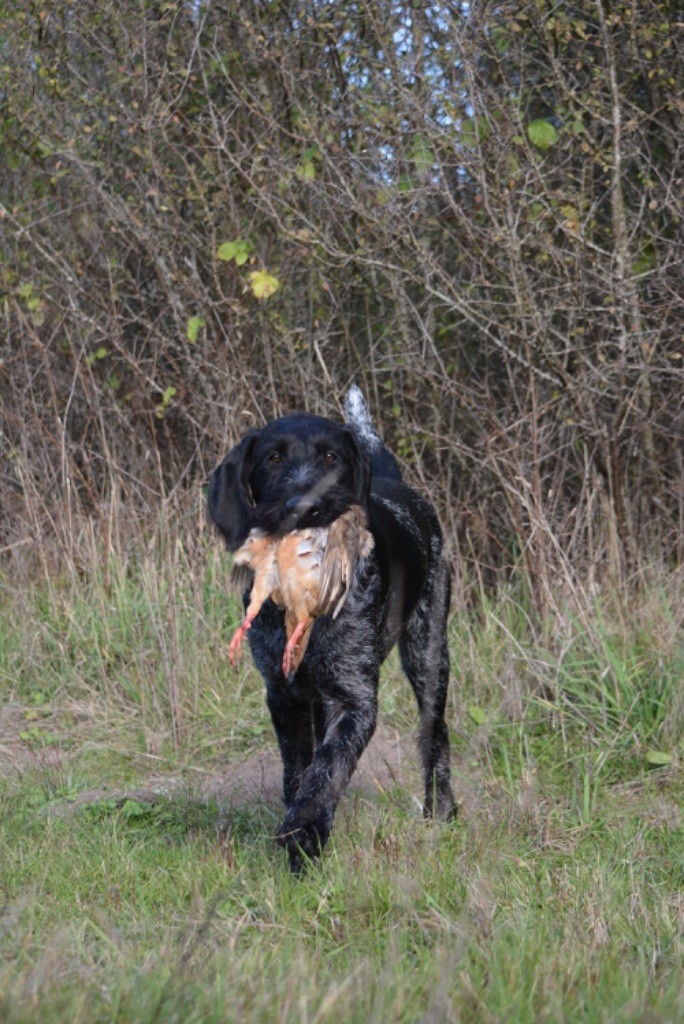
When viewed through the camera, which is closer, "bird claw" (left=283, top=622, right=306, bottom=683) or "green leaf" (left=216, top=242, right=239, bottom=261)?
"bird claw" (left=283, top=622, right=306, bottom=683)

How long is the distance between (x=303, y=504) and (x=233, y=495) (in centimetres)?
47

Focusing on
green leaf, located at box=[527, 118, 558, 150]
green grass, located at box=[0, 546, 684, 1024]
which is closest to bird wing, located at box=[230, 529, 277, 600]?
green grass, located at box=[0, 546, 684, 1024]

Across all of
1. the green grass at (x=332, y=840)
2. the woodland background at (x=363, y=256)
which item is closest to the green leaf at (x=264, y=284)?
the woodland background at (x=363, y=256)

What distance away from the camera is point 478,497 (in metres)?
6.54

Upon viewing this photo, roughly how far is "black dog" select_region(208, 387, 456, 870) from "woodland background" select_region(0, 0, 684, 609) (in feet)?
4.95

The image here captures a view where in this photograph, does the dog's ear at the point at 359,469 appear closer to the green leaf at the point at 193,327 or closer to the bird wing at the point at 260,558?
the bird wing at the point at 260,558

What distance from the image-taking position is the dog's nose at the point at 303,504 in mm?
3408

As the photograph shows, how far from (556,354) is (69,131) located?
2.96 metres

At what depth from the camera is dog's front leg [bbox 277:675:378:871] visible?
11.2 feet

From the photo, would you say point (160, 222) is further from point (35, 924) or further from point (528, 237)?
point (35, 924)

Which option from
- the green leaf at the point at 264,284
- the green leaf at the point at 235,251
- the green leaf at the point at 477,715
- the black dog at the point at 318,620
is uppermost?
the green leaf at the point at 235,251

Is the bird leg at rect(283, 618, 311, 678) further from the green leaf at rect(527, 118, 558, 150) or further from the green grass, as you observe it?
the green leaf at rect(527, 118, 558, 150)

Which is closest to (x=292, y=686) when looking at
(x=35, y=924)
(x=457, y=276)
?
(x=35, y=924)

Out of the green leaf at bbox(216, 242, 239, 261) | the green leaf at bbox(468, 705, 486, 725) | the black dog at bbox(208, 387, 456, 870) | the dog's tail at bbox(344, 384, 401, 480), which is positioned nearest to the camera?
Result: the black dog at bbox(208, 387, 456, 870)
